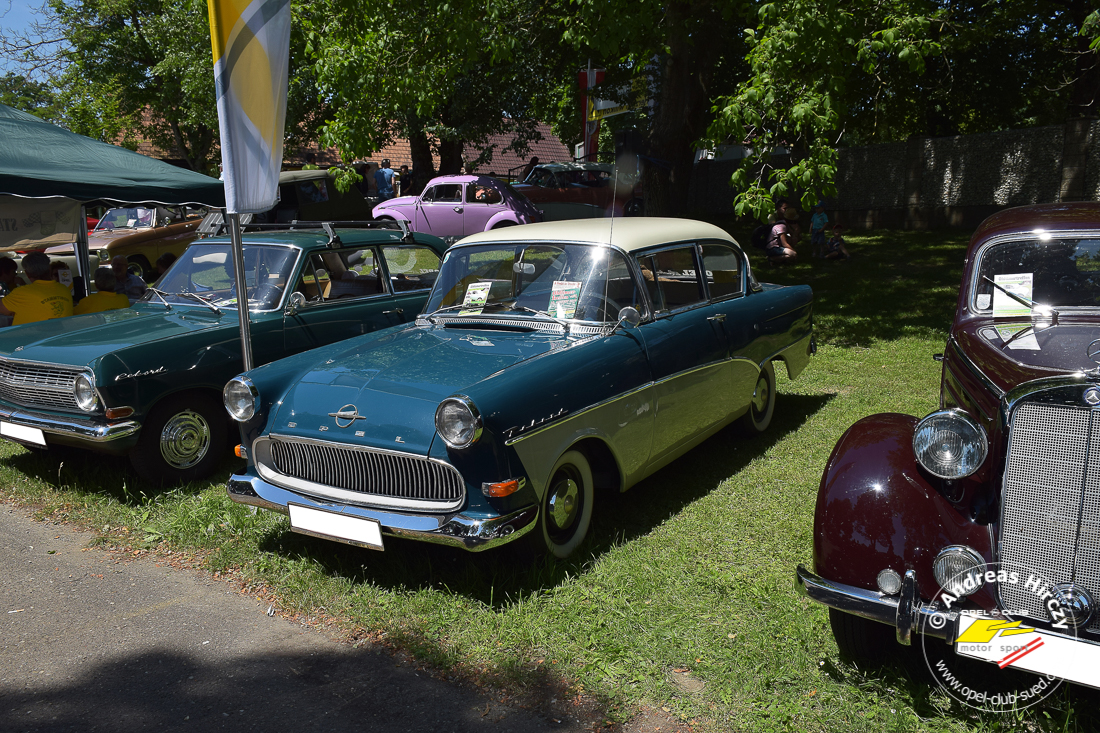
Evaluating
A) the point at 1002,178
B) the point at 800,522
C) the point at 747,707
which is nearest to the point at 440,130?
the point at 1002,178

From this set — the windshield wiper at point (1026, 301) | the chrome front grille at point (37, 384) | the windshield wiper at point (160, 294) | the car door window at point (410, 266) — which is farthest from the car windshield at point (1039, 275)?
the windshield wiper at point (160, 294)

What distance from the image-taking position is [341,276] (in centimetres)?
655

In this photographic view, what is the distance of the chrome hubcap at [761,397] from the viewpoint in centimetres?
605

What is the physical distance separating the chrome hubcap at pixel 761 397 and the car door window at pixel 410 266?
2890mm

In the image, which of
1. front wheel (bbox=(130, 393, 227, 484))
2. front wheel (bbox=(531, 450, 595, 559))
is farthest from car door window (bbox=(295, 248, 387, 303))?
front wheel (bbox=(531, 450, 595, 559))

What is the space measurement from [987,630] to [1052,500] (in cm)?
49

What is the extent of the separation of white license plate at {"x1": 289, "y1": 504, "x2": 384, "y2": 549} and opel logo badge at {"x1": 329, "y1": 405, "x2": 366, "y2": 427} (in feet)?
1.40

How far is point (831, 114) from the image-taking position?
8.30 meters

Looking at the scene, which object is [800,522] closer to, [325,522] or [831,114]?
[325,522]

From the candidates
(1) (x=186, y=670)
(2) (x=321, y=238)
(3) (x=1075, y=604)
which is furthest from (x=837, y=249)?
(1) (x=186, y=670)

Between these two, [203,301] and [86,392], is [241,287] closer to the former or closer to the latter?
A: [86,392]

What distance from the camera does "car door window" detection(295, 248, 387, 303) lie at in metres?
6.25

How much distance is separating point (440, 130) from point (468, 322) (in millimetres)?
16605

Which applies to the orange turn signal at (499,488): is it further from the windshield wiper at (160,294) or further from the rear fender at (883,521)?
the windshield wiper at (160,294)
